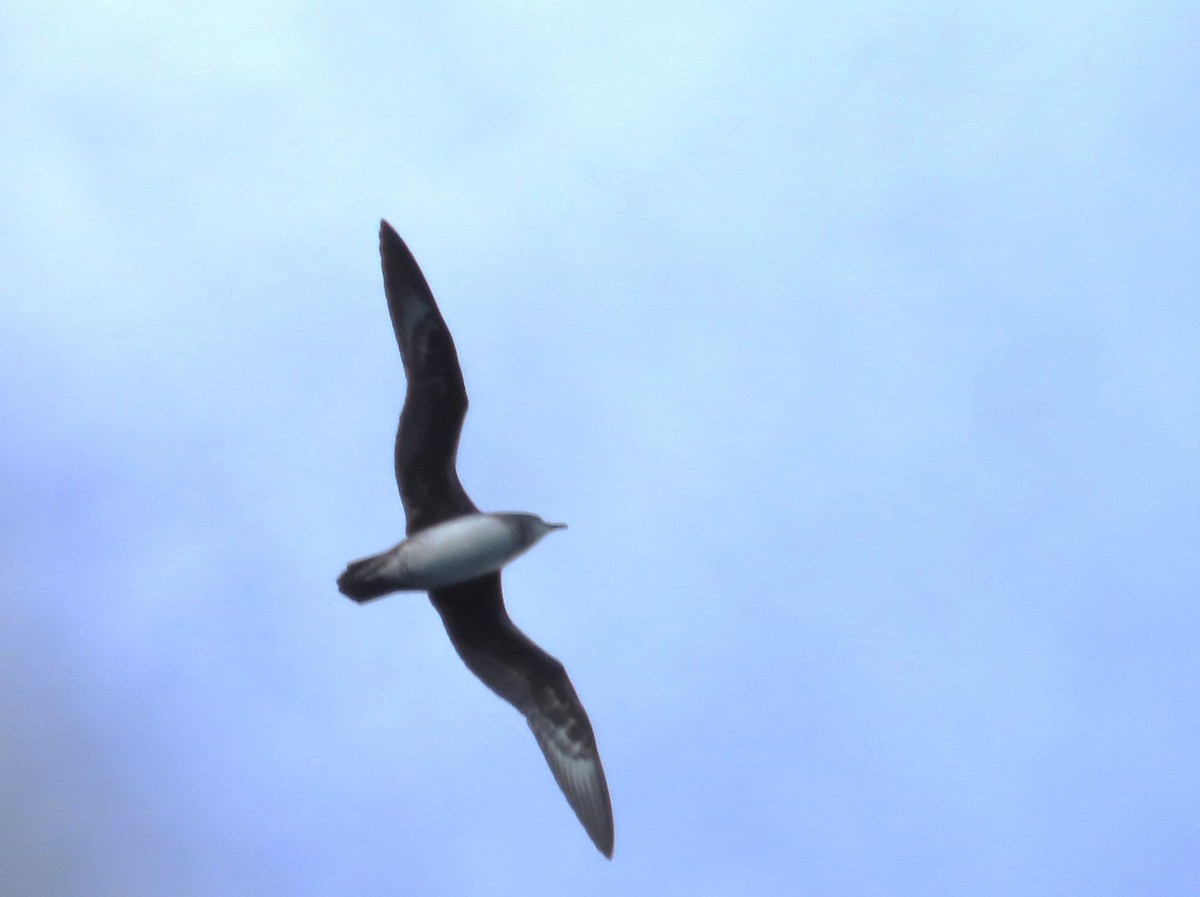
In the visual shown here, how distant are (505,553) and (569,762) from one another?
2.53 m

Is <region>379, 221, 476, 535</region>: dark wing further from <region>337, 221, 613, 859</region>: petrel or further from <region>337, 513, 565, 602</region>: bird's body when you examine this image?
<region>337, 513, 565, 602</region>: bird's body

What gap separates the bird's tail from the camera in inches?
521

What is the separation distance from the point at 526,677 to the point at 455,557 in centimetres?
180

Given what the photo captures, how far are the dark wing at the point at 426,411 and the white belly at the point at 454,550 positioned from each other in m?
0.37

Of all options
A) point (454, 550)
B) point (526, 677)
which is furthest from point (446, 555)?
point (526, 677)

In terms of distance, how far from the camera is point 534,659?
14305 mm

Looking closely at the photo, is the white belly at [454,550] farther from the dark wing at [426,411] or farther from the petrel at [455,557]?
the dark wing at [426,411]

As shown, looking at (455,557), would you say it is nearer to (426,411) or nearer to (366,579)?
Result: (366,579)

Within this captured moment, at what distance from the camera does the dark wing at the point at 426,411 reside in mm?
13906

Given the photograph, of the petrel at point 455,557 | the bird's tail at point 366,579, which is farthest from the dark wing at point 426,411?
the bird's tail at point 366,579

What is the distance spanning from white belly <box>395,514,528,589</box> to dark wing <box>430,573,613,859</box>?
60 centimetres


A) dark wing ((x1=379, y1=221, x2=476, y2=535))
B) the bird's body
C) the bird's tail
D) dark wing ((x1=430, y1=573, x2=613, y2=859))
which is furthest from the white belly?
dark wing ((x1=430, y1=573, x2=613, y2=859))

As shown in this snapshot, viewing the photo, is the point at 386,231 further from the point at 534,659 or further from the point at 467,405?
the point at 534,659

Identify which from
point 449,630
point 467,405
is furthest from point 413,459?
point 449,630
